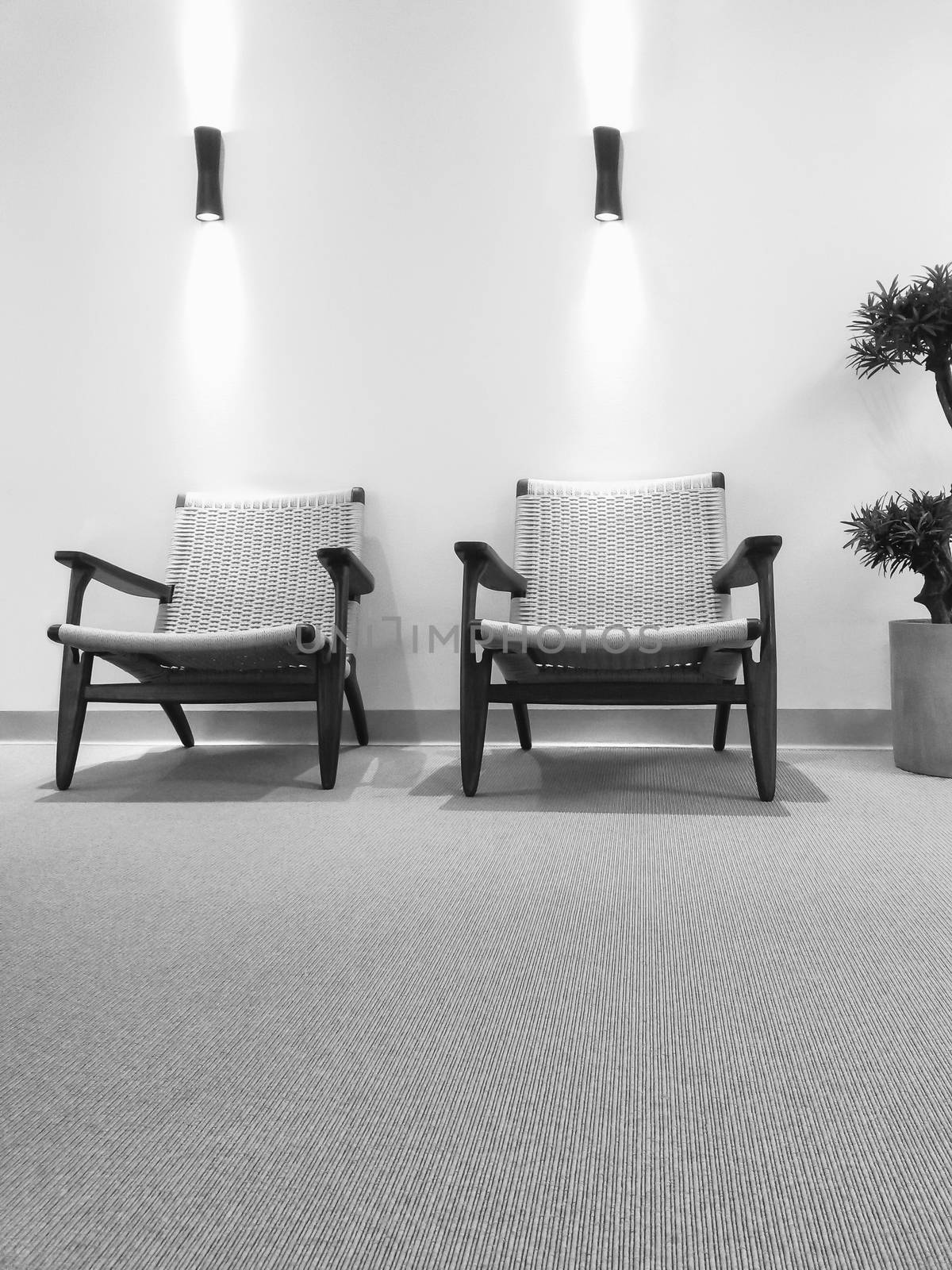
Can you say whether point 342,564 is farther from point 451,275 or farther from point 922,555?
point 922,555

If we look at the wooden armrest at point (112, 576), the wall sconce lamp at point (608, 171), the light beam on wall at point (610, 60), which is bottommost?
the wooden armrest at point (112, 576)

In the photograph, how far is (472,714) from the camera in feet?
5.62

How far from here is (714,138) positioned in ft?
7.44

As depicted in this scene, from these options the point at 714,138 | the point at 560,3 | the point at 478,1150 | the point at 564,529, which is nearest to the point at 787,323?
the point at 714,138

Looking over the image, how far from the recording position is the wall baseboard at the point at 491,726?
2193mm

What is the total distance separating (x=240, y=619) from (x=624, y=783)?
1057mm

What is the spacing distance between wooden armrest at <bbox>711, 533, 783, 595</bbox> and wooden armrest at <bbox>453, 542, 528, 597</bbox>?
1.49ft

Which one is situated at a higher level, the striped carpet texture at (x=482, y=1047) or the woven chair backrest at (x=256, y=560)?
the woven chair backrest at (x=256, y=560)

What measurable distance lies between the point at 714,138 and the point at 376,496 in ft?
4.30

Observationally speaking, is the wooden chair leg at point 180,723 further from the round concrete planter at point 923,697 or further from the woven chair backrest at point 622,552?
the round concrete planter at point 923,697

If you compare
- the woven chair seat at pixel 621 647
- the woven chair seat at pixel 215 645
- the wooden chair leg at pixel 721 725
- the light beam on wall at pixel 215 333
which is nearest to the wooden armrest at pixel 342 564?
the woven chair seat at pixel 215 645

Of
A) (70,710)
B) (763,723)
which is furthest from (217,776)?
(763,723)

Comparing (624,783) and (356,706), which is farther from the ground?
(356,706)

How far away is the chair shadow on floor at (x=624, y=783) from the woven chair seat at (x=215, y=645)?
39 cm
